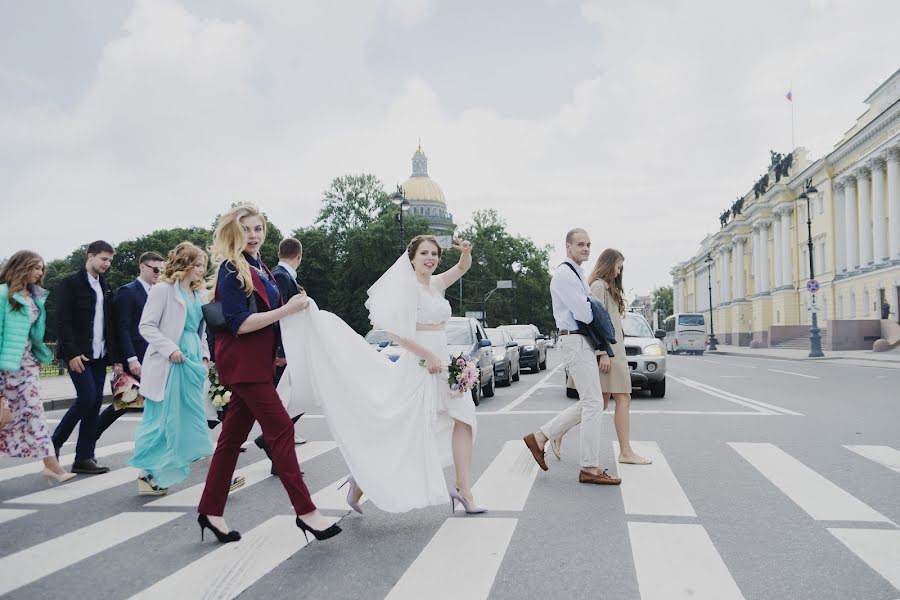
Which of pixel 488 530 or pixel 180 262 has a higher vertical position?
pixel 180 262

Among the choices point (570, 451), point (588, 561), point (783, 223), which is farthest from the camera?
point (783, 223)

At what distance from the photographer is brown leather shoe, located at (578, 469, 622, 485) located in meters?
6.21

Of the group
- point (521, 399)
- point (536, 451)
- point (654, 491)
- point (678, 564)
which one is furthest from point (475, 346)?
point (678, 564)

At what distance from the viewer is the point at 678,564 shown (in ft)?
13.5

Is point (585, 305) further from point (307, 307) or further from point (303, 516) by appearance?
point (303, 516)

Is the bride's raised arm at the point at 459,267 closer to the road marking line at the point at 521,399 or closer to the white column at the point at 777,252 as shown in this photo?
the road marking line at the point at 521,399

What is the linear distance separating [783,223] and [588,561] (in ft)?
250

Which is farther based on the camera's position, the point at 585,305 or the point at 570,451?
the point at 570,451

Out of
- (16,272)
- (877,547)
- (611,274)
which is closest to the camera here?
(877,547)

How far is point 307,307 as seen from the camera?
16.3 ft

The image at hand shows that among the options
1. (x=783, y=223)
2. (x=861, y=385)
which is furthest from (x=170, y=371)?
(x=783, y=223)

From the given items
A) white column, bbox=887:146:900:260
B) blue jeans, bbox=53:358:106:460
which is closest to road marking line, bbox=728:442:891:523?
blue jeans, bbox=53:358:106:460

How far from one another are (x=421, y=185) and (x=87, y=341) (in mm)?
114036

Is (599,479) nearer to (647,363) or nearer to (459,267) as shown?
→ (459,267)
